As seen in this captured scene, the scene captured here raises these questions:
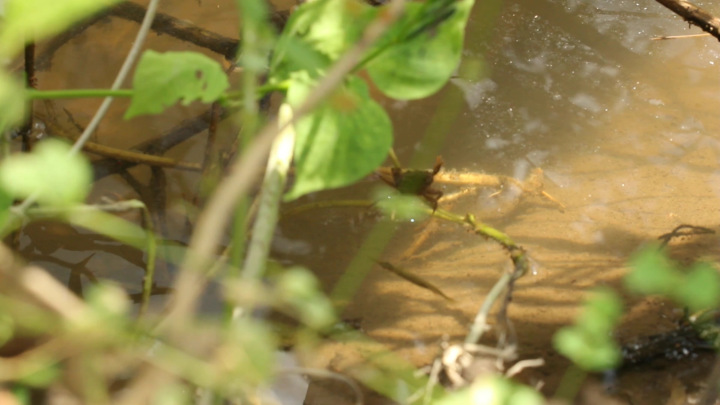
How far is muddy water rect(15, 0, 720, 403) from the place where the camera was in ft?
5.00

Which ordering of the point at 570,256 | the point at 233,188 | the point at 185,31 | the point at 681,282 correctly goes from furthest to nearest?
1. the point at 185,31
2. the point at 570,256
3. the point at 681,282
4. the point at 233,188

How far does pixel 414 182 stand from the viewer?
1.77m

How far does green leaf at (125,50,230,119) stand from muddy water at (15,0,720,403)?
0.74m

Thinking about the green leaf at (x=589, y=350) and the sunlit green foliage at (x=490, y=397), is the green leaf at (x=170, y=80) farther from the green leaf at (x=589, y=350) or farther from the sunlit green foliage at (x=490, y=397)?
the green leaf at (x=589, y=350)

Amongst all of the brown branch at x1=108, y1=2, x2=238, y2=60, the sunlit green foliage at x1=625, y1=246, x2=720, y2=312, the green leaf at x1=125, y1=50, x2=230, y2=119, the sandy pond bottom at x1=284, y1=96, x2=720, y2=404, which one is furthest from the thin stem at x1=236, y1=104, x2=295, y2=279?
the brown branch at x1=108, y1=2, x2=238, y2=60

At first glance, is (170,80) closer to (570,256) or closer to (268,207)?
(268,207)

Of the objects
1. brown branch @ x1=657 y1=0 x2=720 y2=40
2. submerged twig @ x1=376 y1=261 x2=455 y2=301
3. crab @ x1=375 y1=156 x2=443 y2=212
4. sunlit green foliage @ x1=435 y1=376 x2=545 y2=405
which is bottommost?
submerged twig @ x1=376 y1=261 x2=455 y2=301

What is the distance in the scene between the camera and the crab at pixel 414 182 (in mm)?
1751

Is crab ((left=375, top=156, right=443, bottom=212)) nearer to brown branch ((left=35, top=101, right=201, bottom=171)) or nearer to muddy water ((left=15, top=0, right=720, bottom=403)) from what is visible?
muddy water ((left=15, top=0, right=720, bottom=403))

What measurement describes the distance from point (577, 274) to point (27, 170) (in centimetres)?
133

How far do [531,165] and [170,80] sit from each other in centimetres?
146

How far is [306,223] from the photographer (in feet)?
5.90

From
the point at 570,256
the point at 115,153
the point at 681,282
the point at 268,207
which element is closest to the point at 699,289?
the point at 681,282

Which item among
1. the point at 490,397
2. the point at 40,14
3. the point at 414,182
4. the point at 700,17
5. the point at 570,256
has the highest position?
the point at 40,14
